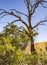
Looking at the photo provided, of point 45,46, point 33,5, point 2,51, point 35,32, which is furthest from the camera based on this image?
point 45,46

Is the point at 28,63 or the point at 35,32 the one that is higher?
the point at 35,32

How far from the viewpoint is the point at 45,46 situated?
107 feet

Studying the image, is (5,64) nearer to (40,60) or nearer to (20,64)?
(20,64)

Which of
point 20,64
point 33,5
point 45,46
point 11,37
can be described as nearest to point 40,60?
point 20,64

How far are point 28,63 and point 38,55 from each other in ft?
2.80

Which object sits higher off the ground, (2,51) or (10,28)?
(10,28)

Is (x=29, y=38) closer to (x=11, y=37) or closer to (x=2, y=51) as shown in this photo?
(x=11, y=37)

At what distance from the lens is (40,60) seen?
51.2 ft

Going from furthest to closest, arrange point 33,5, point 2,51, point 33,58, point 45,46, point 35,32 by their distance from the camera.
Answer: point 45,46
point 33,5
point 35,32
point 33,58
point 2,51

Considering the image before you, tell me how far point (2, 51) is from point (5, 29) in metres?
2.10

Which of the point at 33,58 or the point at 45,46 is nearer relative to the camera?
Result: the point at 33,58

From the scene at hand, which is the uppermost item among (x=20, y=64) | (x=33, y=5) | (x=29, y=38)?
(x=33, y=5)

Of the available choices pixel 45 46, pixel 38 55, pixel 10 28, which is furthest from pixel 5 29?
pixel 45 46

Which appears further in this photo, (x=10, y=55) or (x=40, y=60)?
(x=40, y=60)
